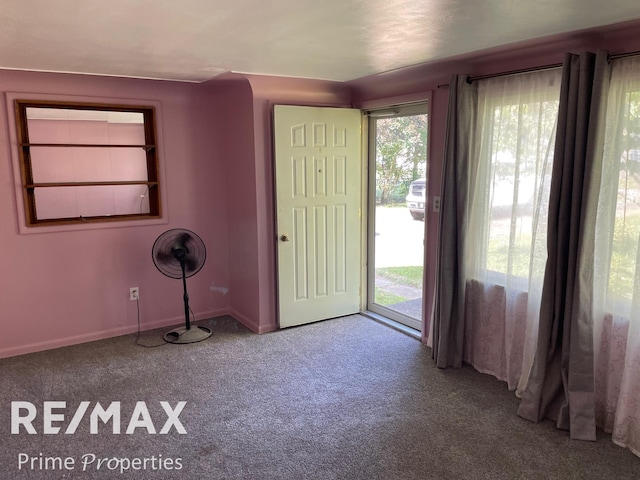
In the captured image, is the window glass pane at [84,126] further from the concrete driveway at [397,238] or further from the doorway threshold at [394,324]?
the doorway threshold at [394,324]

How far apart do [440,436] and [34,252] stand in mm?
3205

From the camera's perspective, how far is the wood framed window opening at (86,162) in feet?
11.9

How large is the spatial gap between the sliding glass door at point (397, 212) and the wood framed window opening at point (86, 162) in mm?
1962

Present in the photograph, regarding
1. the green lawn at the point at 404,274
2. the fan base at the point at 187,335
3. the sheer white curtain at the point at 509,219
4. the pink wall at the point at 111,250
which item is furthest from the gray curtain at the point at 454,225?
the pink wall at the point at 111,250

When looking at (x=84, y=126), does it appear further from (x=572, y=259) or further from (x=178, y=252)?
(x=572, y=259)

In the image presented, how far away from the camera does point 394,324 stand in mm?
4246

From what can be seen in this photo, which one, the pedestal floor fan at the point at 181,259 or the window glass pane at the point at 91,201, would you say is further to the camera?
the pedestal floor fan at the point at 181,259

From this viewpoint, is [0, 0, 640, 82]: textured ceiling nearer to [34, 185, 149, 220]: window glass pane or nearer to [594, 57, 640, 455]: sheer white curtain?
[594, 57, 640, 455]: sheer white curtain

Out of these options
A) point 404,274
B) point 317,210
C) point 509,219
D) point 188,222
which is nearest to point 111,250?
point 188,222

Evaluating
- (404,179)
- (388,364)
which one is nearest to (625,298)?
(388,364)

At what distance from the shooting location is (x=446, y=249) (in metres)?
3.31

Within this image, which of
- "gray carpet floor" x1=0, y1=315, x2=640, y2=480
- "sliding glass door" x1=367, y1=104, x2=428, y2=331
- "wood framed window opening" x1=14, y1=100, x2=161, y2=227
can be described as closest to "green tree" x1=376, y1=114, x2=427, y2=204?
"sliding glass door" x1=367, y1=104, x2=428, y2=331

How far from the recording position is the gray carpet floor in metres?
2.34

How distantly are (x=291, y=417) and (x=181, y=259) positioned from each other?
1776 mm
